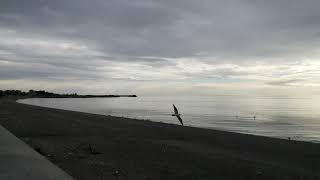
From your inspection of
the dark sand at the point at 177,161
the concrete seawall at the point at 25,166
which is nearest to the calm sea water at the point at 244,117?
the dark sand at the point at 177,161

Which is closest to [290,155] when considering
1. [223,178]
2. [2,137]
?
[223,178]

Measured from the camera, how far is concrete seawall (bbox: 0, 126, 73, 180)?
813cm

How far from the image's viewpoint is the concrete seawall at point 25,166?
8133mm

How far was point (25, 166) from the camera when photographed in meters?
9.10

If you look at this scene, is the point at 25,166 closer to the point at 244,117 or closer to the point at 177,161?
the point at 177,161

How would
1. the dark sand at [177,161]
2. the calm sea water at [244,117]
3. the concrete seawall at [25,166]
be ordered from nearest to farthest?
the concrete seawall at [25,166]
the dark sand at [177,161]
the calm sea water at [244,117]

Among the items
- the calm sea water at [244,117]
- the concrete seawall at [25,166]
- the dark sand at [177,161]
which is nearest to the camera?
the concrete seawall at [25,166]

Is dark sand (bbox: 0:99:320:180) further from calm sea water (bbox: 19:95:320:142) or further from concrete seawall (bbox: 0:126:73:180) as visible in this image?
calm sea water (bbox: 19:95:320:142)

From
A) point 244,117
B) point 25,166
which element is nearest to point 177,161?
point 25,166

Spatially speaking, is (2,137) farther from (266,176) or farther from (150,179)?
(266,176)

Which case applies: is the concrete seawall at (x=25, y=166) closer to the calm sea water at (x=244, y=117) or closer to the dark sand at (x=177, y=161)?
the dark sand at (x=177, y=161)

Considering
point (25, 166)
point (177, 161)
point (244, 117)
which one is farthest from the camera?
point (244, 117)

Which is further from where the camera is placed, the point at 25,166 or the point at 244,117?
the point at 244,117

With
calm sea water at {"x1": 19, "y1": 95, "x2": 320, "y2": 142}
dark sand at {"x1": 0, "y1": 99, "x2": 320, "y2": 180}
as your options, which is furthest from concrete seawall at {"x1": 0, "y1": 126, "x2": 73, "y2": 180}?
calm sea water at {"x1": 19, "y1": 95, "x2": 320, "y2": 142}
